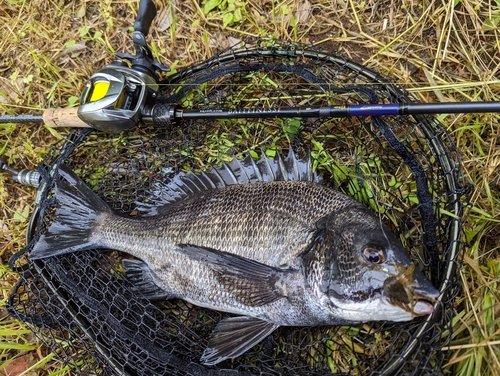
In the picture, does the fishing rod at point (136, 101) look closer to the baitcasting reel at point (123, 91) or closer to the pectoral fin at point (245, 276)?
the baitcasting reel at point (123, 91)

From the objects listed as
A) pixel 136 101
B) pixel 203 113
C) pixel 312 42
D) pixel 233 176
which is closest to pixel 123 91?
pixel 136 101

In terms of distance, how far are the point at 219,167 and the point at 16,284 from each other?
157cm

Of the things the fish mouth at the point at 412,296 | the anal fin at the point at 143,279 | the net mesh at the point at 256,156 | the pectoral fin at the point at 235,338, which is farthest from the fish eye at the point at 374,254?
the anal fin at the point at 143,279

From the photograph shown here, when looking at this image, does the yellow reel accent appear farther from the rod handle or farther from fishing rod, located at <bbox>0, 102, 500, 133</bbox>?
the rod handle

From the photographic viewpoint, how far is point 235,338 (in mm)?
2373

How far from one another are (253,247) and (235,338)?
1.77ft

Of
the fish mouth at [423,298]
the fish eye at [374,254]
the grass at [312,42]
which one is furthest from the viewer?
the grass at [312,42]

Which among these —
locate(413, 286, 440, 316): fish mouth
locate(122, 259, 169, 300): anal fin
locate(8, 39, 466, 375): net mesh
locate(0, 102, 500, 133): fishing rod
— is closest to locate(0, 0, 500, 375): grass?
locate(8, 39, 466, 375): net mesh

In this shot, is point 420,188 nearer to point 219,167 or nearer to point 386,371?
point 386,371

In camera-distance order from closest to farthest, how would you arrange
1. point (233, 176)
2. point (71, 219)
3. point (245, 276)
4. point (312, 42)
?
point (245, 276) → point (233, 176) → point (71, 219) → point (312, 42)

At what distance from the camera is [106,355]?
2537 millimetres

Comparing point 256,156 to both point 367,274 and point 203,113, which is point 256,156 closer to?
point 203,113

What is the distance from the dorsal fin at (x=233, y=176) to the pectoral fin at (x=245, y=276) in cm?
44

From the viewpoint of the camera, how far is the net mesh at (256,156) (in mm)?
2283
